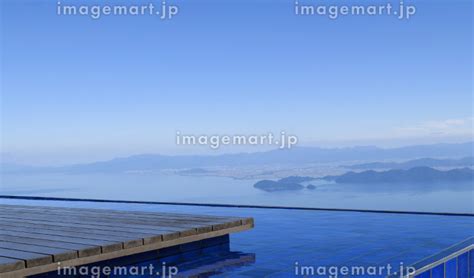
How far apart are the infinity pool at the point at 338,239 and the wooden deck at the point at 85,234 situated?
0.55 metres

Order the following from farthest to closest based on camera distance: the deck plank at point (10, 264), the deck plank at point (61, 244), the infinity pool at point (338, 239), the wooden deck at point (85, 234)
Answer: the infinity pool at point (338, 239) < the deck plank at point (61, 244) < the wooden deck at point (85, 234) < the deck plank at point (10, 264)

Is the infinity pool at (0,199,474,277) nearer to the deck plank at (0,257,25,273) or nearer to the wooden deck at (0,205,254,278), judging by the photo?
the wooden deck at (0,205,254,278)

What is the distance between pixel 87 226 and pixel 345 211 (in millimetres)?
6471

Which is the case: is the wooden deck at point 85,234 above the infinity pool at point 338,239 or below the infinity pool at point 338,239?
above

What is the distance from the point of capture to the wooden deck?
471 centimetres

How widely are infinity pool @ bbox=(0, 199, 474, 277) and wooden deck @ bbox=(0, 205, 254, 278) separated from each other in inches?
21.8

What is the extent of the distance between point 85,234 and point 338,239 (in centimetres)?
351

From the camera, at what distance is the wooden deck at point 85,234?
4.71 m

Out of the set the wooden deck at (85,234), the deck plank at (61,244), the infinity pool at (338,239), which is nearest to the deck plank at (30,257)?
the wooden deck at (85,234)

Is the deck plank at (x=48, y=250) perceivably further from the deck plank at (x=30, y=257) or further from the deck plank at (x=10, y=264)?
the deck plank at (x=10, y=264)

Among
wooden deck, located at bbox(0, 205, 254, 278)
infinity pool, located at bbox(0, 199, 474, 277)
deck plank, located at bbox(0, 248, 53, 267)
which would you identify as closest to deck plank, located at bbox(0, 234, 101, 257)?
wooden deck, located at bbox(0, 205, 254, 278)

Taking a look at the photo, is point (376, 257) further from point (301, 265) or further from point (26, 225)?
point (26, 225)

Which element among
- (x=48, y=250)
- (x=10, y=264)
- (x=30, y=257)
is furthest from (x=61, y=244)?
(x=10, y=264)

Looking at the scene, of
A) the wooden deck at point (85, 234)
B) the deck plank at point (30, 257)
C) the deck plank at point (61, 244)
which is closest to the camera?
the deck plank at point (30, 257)
